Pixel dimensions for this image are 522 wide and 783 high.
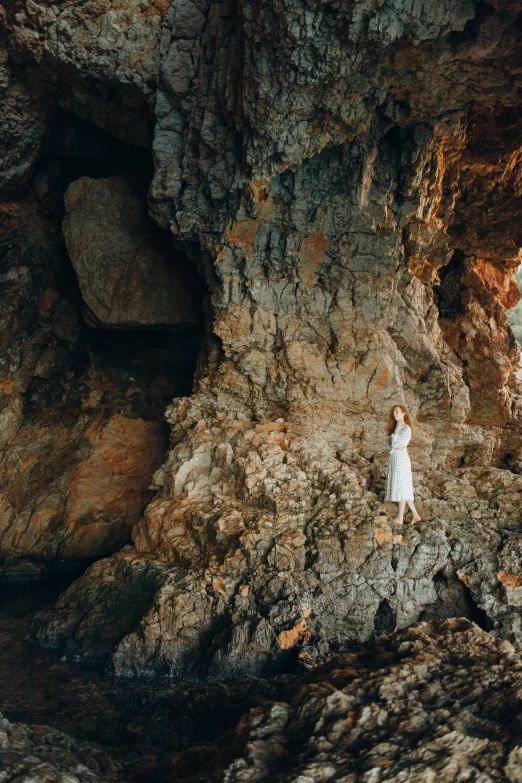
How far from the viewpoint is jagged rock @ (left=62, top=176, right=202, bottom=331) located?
14109 mm

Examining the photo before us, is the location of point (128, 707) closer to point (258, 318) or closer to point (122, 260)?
point (258, 318)

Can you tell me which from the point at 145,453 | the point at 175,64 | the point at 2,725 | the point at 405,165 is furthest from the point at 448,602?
the point at 175,64

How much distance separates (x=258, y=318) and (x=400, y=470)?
Answer: 3971mm

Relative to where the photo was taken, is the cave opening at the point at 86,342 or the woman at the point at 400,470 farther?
the cave opening at the point at 86,342

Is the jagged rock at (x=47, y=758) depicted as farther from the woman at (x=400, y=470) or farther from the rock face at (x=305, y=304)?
the woman at (x=400, y=470)

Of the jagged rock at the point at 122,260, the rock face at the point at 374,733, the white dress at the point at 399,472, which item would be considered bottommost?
the rock face at the point at 374,733

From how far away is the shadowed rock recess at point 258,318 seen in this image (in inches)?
353

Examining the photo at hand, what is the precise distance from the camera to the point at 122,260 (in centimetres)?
1420

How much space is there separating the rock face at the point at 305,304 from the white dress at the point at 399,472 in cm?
29

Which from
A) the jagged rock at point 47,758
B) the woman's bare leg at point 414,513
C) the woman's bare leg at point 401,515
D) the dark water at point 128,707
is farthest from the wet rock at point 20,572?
the woman's bare leg at point 414,513

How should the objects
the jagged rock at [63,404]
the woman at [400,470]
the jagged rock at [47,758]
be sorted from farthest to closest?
the jagged rock at [63,404] → the woman at [400,470] → the jagged rock at [47,758]

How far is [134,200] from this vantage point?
46.8 ft

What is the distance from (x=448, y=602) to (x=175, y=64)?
31.4ft

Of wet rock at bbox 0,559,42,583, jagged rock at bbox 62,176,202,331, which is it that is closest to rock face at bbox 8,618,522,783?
wet rock at bbox 0,559,42,583
